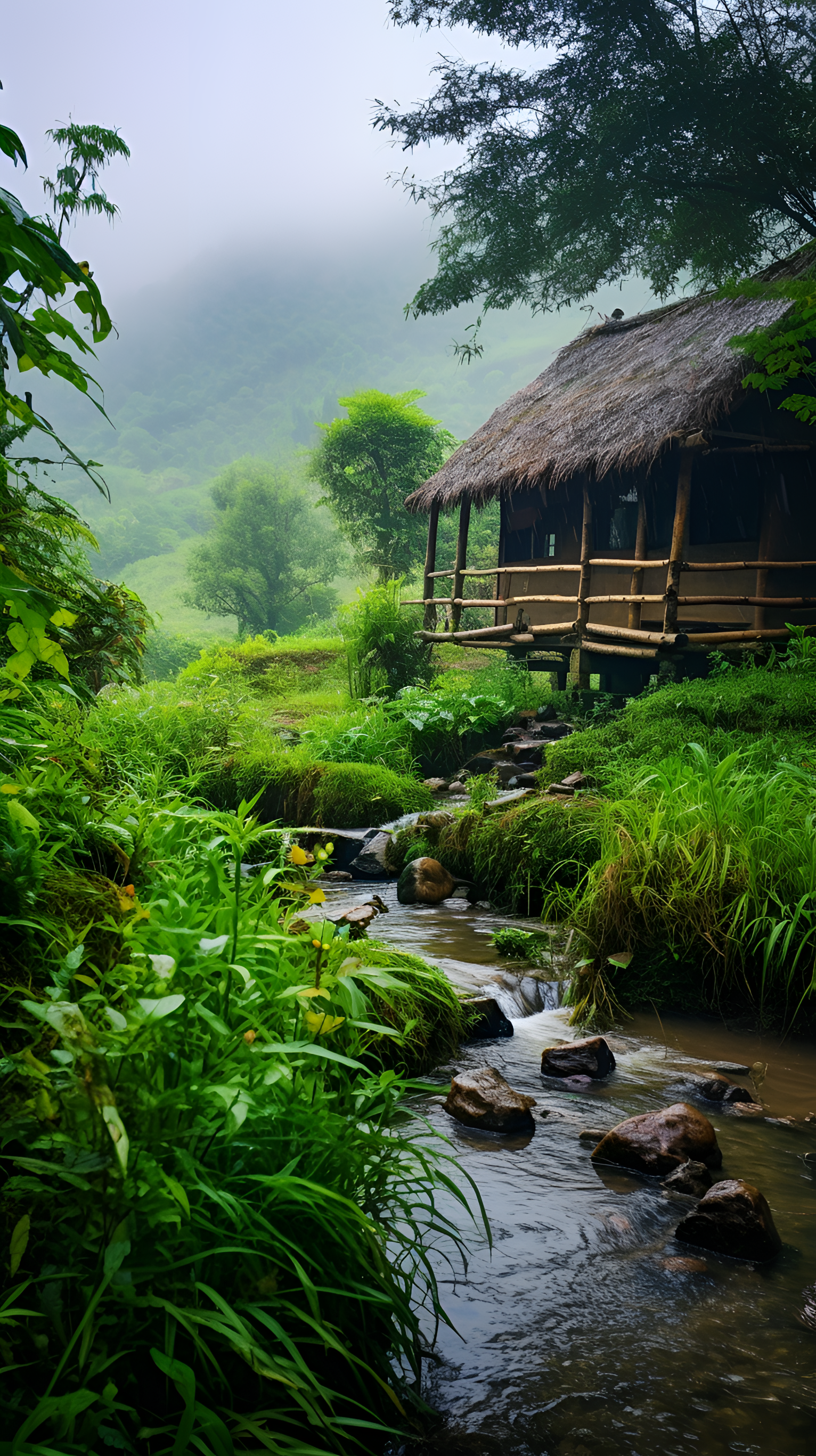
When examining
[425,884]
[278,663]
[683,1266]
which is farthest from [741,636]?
[278,663]

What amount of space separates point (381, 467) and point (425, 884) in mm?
24697

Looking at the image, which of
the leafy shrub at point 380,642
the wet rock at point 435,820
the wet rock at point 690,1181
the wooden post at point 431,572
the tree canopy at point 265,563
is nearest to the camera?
the wet rock at point 690,1181

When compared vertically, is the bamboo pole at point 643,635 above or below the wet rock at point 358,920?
above

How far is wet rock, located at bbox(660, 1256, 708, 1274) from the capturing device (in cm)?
262

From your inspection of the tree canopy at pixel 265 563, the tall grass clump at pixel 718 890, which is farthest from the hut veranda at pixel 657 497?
the tree canopy at pixel 265 563

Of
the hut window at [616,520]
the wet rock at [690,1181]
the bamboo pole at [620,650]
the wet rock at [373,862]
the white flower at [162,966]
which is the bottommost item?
the wet rock at [373,862]

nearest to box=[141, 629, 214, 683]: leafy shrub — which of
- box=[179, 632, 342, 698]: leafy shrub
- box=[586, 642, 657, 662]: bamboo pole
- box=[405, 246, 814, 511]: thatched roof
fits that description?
box=[179, 632, 342, 698]: leafy shrub

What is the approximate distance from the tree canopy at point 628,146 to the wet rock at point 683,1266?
1104 cm

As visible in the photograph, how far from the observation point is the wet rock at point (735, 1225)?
→ 2.67m

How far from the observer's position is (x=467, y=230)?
483 inches

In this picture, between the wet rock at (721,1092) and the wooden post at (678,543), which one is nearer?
the wet rock at (721,1092)

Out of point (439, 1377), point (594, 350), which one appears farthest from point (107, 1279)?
point (594, 350)

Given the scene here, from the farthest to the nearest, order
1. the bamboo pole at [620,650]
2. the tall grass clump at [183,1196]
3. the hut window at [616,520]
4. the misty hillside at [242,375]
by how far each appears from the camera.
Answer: the misty hillside at [242,375]
the hut window at [616,520]
the bamboo pole at [620,650]
the tall grass clump at [183,1196]

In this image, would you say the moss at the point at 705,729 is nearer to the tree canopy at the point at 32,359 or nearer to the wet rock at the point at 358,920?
the wet rock at the point at 358,920
